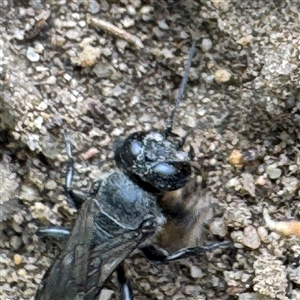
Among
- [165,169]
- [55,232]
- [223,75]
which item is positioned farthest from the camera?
[55,232]

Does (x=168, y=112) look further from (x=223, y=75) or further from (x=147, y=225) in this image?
(x=147, y=225)

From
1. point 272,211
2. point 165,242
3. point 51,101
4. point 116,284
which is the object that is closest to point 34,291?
point 116,284

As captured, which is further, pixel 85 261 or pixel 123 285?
pixel 123 285

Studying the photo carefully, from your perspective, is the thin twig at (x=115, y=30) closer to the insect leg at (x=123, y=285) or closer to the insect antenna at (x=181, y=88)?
the insect antenna at (x=181, y=88)

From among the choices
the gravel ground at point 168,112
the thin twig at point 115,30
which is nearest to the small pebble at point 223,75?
the gravel ground at point 168,112

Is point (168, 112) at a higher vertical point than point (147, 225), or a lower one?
higher

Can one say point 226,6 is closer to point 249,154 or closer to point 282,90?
point 282,90

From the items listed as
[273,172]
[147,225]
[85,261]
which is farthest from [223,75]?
[85,261]

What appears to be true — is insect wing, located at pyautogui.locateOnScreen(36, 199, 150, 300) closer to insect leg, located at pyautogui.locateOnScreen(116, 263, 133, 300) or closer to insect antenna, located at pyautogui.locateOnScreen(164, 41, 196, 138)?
insect leg, located at pyautogui.locateOnScreen(116, 263, 133, 300)
